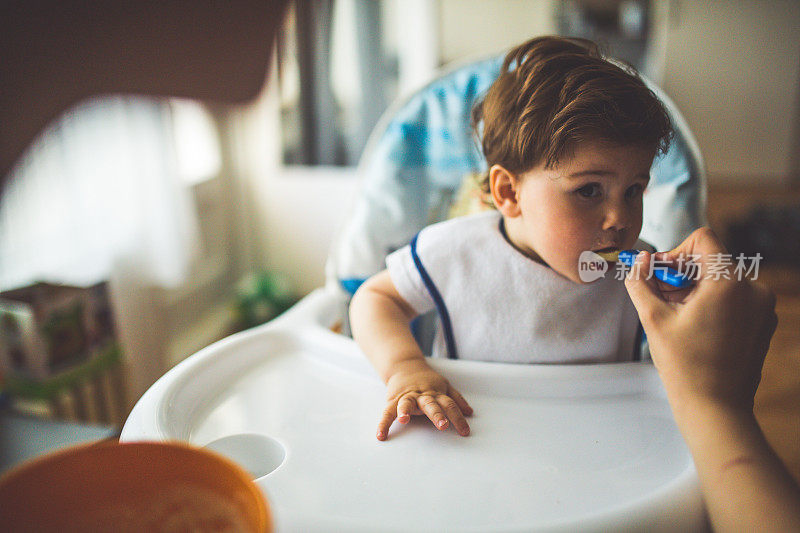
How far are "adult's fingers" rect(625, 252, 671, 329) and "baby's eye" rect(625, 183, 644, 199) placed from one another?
0.20 ft

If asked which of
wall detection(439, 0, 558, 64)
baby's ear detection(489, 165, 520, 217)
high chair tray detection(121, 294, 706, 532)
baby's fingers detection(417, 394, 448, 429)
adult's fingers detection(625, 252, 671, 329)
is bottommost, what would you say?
high chair tray detection(121, 294, 706, 532)

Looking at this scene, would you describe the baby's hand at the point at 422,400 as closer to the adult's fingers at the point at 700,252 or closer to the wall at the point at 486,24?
the adult's fingers at the point at 700,252

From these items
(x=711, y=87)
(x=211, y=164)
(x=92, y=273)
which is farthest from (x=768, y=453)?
(x=711, y=87)

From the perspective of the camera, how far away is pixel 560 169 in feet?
1.63

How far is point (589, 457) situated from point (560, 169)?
239 millimetres

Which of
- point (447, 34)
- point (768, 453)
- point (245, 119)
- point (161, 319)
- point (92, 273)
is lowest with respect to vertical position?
point (161, 319)

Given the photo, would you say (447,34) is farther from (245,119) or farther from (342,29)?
(245,119)

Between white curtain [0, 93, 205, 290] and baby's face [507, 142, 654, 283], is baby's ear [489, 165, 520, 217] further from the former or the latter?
white curtain [0, 93, 205, 290]

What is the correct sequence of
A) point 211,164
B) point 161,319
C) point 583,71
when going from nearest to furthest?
point 583,71, point 161,319, point 211,164

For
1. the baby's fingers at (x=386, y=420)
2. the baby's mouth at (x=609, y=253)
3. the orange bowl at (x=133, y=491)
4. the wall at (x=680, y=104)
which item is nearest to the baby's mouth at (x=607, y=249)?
the baby's mouth at (x=609, y=253)

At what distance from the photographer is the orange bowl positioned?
0.27 metres

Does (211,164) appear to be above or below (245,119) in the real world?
below

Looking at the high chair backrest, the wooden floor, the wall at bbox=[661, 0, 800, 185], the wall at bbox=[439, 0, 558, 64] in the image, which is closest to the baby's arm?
Answer: the high chair backrest

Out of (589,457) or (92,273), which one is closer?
(589,457)
